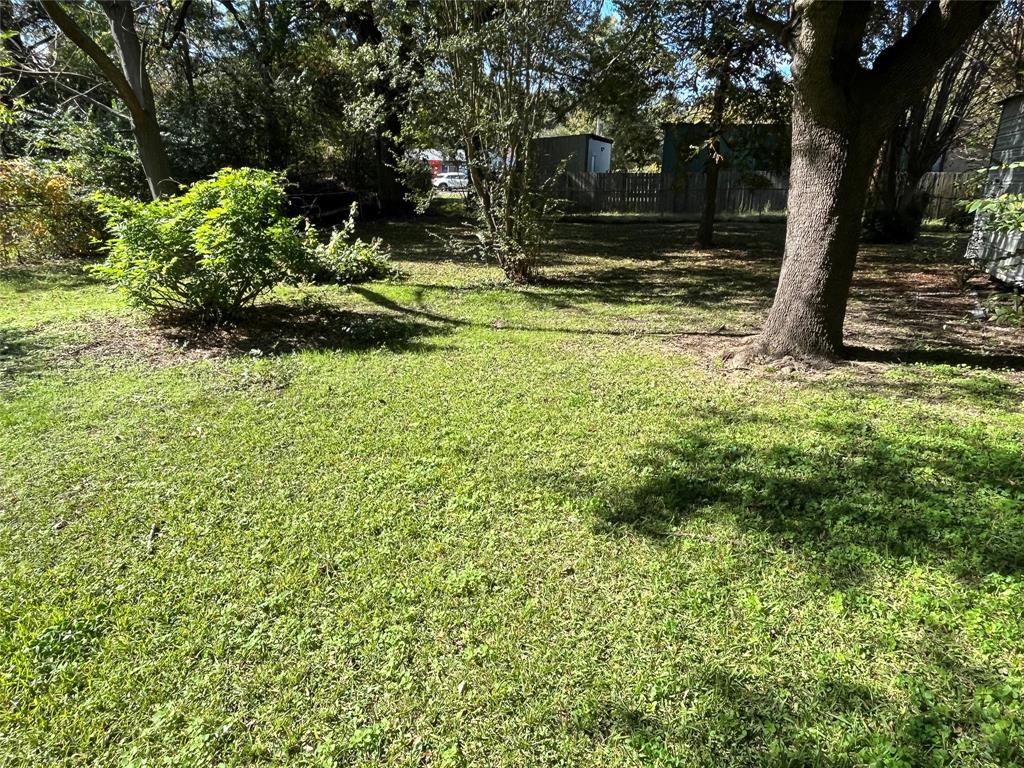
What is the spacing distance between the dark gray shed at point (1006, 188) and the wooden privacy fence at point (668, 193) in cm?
1089

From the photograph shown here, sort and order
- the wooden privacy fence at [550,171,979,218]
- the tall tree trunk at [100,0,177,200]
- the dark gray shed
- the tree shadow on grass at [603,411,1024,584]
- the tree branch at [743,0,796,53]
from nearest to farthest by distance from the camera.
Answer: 1. the tree shadow on grass at [603,411,1024,584]
2. the tree branch at [743,0,796,53]
3. the dark gray shed
4. the tall tree trunk at [100,0,177,200]
5. the wooden privacy fence at [550,171,979,218]

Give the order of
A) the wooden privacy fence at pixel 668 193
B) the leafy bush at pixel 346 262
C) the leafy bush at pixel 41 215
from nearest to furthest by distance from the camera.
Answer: the leafy bush at pixel 346 262, the leafy bush at pixel 41 215, the wooden privacy fence at pixel 668 193

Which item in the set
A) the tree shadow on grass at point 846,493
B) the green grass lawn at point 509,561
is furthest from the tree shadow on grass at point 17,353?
the tree shadow on grass at point 846,493

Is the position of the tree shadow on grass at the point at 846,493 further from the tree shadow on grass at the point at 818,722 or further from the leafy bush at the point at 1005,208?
the leafy bush at the point at 1005,208

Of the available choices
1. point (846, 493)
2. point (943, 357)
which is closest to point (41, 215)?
point (846, 493)

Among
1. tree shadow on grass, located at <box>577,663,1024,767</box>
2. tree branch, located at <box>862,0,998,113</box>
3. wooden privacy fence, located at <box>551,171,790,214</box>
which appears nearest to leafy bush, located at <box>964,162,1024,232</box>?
tree branch, located at <box>862,0,998,113</box>

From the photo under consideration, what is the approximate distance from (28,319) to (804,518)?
8.21 metres

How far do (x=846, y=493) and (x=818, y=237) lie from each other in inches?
102

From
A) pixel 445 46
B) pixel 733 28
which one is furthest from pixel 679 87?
pixel 445 46

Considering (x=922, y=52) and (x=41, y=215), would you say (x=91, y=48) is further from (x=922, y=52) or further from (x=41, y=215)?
(x=922, y=52)

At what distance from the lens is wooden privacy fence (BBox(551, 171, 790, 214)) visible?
21031mm

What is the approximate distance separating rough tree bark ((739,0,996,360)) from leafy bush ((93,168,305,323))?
4.86 meters

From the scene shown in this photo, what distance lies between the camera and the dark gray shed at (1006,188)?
25.2ft

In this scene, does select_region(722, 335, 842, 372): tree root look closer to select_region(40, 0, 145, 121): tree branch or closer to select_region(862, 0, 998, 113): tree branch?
select_region(862, 0, 998, 113): tree branch
